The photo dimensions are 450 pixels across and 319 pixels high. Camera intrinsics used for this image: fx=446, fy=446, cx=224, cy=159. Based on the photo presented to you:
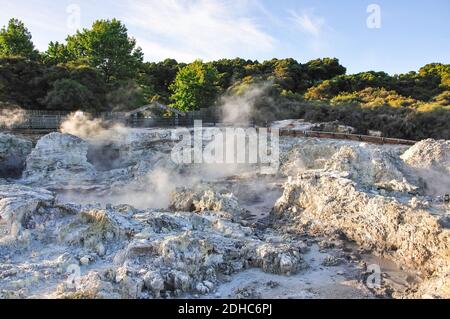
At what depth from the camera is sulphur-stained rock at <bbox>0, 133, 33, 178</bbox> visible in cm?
1836

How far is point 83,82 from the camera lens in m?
28.0

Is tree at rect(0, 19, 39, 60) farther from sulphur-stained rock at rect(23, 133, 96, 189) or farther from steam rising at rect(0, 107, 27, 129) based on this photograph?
sulphur-stained rock at rect(23, 133, 96, 189)

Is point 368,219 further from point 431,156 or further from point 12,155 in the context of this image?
point 12,155

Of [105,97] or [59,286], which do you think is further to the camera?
[105,97]

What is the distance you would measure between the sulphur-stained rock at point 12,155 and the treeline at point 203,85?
554 centimetres

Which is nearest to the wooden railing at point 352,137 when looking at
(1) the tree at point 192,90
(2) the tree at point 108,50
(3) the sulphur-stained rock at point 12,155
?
(1) the tree at point 192,90

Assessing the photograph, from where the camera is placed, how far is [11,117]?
22.2m

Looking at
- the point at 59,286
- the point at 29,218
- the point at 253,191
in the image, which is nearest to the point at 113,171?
the point at 253,191

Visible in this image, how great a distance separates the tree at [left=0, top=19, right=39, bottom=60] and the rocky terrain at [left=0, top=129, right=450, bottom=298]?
20.8 metres

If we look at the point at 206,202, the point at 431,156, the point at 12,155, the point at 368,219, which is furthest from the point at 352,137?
the point at 12,155

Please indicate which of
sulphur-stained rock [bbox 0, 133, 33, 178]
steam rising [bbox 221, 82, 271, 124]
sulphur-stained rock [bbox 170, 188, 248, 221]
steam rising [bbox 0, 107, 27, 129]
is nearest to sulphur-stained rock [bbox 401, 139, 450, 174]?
sulphur-stained rock [bbox 170, 188, 248, 221]
